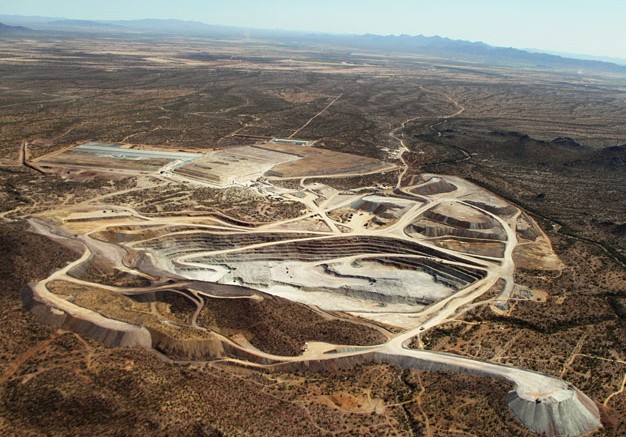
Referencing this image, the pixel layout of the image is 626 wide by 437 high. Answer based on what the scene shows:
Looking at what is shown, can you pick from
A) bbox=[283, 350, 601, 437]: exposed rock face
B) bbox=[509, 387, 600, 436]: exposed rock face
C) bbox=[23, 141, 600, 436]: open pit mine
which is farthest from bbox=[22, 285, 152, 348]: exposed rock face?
bbox=[509, 387, 600, 436]: exposed rock face

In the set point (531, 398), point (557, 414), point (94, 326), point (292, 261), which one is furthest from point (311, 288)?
point (557, 414)

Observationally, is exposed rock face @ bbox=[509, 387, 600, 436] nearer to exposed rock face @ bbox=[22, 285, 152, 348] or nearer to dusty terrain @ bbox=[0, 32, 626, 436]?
dusty terrain @ bbox=[0, 32, 626, 436]

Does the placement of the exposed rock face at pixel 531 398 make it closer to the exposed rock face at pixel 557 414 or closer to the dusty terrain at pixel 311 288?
the exposed rock face at pixel 557 414

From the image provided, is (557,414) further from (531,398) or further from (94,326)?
(94,326)

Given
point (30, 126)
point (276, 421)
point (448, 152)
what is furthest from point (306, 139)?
point (276, 421)

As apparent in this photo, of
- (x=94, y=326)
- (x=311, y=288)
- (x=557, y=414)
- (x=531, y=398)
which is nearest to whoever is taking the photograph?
(x=557, y=414)

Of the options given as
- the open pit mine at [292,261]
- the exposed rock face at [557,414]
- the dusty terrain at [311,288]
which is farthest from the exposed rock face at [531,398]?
the dusty terrain at [311,288]
